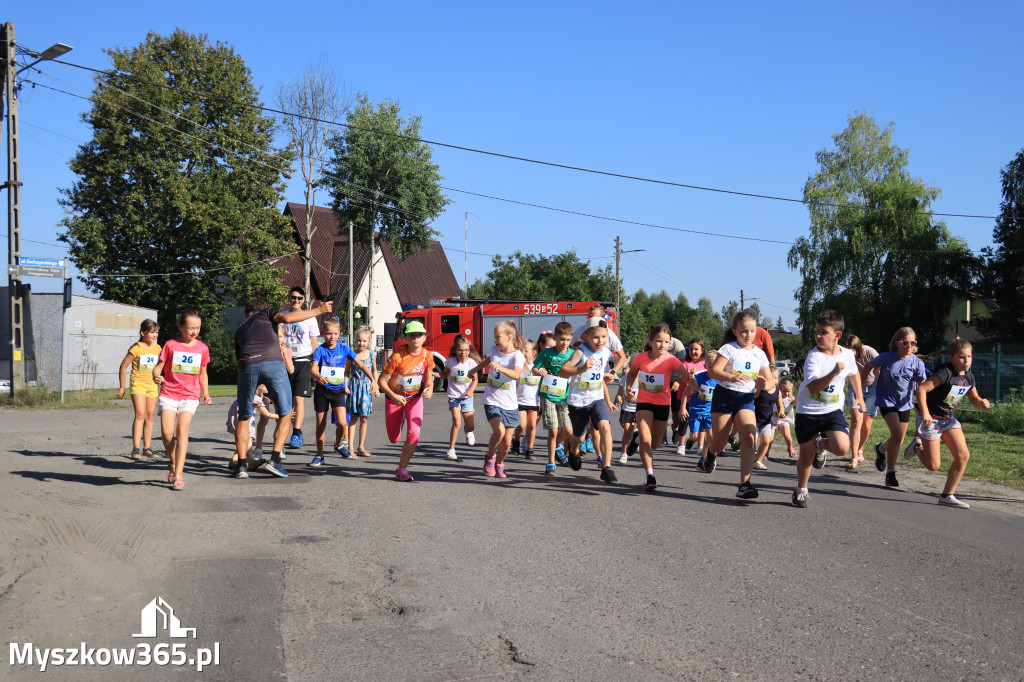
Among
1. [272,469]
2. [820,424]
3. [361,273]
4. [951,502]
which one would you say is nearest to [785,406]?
[951,502]

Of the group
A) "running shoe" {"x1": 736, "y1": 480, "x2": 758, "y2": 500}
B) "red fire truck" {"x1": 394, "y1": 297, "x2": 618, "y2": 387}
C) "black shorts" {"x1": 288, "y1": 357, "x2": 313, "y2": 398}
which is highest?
"red fire truck" {"x1": 394, "y1": 297, "x2": 618, "y2": 387}

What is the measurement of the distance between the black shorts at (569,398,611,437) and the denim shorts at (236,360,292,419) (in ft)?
10.0

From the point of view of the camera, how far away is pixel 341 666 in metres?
3.83

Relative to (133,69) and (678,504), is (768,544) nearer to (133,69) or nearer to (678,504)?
(678,504)

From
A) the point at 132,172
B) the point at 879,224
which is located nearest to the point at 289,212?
the point at 132,172

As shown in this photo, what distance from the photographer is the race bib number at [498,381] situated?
9820 mm

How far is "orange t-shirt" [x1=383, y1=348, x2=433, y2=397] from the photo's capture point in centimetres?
930

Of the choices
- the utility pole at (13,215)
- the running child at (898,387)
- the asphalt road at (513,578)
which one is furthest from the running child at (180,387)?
the utility pole at (13,215)

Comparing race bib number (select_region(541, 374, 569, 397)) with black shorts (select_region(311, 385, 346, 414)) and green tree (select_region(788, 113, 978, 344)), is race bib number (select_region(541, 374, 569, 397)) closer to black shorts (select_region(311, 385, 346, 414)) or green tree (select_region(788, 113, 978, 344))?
black shorts (select_region(311, 385, 346, 414))

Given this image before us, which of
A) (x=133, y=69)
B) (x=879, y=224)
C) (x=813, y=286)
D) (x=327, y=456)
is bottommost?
(x=327, y=456)

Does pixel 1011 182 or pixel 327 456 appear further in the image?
pixel 1011 182

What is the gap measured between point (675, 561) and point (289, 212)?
186 feet

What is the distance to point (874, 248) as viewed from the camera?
157 ft

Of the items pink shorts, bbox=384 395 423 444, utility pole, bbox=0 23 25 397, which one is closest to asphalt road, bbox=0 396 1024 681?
pink shorts, bbox=384 395 423 444
